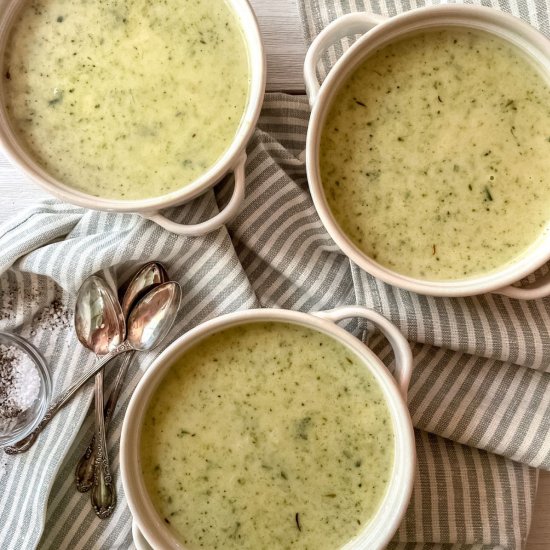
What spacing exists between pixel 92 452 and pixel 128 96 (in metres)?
0.65

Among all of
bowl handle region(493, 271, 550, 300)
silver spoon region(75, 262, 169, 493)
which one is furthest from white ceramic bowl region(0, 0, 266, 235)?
bowl handle region(493, 271, 550, 300)

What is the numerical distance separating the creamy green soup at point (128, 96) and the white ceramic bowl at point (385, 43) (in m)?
0.14

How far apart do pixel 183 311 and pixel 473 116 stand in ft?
2.02

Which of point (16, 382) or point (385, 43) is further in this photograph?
point (16, 382)

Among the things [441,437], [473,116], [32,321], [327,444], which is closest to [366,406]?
[327,444]

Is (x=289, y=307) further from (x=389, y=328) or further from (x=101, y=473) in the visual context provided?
(x=101, y=473)

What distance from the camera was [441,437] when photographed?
1390 millimetres

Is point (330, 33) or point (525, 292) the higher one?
point (330, 33)

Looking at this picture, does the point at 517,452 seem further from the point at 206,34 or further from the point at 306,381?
the point at 206,34

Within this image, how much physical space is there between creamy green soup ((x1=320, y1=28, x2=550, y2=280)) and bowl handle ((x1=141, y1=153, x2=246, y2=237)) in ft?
0.47

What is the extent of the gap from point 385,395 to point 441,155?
40 centimetres

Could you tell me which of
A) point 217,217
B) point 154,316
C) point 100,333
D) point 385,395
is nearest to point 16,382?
point 100,333

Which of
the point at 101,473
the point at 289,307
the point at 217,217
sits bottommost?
the point at 101,473

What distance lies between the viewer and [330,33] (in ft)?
3.90
